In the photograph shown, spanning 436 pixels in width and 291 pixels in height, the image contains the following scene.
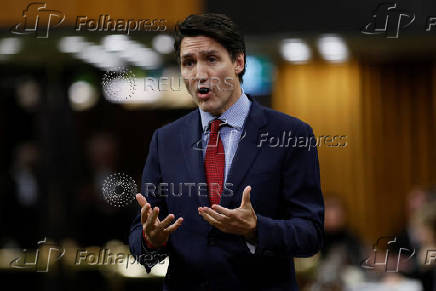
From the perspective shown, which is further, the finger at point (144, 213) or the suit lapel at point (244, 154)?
the suit lapel at point (244, 154)

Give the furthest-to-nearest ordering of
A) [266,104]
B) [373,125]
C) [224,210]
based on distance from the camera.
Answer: [373,125], [266,104], [224,210]

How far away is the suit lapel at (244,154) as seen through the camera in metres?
2.31

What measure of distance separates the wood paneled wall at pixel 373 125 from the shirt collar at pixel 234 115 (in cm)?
557

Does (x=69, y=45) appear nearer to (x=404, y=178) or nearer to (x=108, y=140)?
(x=108, y=140)

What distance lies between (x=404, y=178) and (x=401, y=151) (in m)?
0.29

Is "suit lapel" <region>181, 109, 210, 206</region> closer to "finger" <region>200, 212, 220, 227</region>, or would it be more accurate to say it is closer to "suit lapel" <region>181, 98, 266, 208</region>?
"suit lapel" <region>181, 98, 266, 208</region>

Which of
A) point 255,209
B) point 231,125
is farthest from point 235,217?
point 231,125

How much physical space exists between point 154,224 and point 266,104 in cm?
517

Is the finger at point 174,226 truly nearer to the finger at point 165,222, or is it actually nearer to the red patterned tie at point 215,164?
the finger at point 165,222

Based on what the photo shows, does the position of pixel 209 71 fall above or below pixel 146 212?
above

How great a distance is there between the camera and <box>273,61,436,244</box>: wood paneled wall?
8.18 metres

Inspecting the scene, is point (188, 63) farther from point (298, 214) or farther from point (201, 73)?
point (298, 214)

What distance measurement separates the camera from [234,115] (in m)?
2.44

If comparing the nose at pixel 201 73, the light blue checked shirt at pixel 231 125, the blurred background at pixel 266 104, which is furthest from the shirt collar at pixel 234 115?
the blurred background at pixel 266 104
